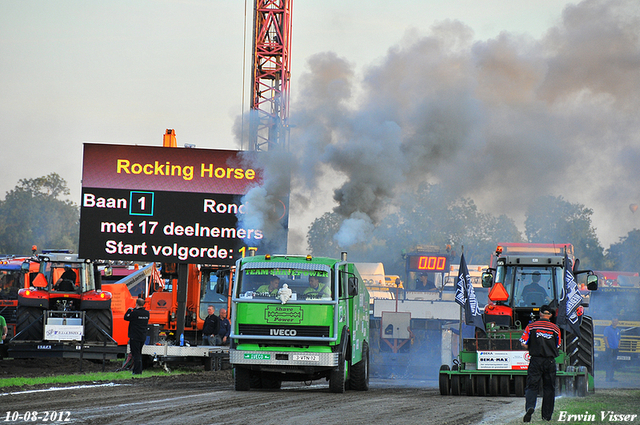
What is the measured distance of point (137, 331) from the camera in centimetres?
1988

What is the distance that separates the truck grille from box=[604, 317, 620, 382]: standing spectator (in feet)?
46.8

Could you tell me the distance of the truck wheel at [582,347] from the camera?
17.2 meters

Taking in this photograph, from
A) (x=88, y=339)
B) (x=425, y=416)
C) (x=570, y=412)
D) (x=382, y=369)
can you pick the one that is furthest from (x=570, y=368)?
(x=88, y=339)

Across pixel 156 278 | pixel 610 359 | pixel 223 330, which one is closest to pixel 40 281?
pixel 156 278

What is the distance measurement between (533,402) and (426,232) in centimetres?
8858

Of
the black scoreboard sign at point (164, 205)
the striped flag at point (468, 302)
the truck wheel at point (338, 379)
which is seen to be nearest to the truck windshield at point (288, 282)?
the truck wheel at point (338, 379)

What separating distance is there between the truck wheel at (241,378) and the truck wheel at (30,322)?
310 inches

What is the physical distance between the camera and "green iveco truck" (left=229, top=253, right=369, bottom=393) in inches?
643

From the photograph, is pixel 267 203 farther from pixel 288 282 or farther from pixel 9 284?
pixel 9 284

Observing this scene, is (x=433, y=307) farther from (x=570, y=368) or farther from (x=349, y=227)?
(x=570, y=368)

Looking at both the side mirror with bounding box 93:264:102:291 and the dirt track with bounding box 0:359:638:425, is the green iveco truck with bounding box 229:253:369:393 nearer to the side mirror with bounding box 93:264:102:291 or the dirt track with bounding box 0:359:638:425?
the dirt track with bounding box 0:359:638:425

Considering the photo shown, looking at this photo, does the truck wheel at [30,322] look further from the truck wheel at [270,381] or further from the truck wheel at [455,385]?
the truck wheel at [455,385]

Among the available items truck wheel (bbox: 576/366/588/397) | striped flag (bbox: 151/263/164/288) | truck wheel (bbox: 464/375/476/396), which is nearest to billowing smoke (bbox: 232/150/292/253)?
striped flag (bbox: 151/263/164/288)

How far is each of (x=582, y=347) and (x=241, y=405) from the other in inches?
300
